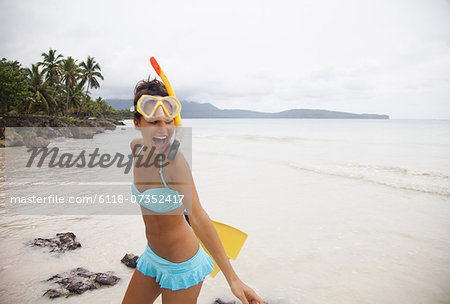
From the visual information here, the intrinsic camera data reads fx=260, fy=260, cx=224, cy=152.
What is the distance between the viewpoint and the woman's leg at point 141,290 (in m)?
1.72

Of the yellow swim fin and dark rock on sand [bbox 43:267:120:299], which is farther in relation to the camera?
dark rock on sand [bbox 43:267:120:299]

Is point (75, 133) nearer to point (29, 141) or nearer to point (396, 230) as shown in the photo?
point (29, 141)

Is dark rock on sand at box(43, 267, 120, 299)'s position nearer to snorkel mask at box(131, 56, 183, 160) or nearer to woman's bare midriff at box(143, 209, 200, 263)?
woman's bare midriff at box(143, 209, 200, 263)

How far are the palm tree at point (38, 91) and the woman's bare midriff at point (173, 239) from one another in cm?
4214

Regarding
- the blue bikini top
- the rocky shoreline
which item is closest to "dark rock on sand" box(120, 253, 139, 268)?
the blue bikini top

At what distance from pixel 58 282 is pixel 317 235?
446 cm

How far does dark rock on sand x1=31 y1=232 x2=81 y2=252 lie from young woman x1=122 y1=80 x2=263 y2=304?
3.10m

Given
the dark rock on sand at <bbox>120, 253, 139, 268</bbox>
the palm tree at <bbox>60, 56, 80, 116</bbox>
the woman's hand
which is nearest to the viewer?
the woman's hand

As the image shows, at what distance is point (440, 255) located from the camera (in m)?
4.61

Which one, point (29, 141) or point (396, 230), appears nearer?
point (396, 230)

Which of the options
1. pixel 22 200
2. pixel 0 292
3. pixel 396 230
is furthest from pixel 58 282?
pixel 396 230

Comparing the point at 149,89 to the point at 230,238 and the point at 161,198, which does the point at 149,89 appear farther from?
the point at 230,238

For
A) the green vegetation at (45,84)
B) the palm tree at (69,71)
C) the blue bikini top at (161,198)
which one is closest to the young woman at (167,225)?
the blue bikini top at (161,198)

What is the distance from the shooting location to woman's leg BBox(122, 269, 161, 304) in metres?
1.72
